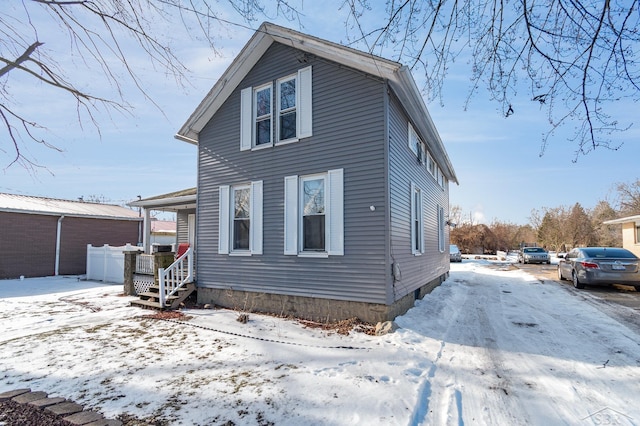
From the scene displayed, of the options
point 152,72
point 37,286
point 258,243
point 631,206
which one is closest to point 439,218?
point 258,243

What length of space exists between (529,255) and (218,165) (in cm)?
2476

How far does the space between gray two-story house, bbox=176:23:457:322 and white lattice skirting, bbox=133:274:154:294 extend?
2.71 meters

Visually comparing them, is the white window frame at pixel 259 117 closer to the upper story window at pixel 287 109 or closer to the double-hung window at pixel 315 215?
the upper story window at pixel 287 109

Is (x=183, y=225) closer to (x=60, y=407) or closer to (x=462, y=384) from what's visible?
(x=60, y=407)

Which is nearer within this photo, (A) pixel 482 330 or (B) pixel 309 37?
(A) pixel 482 330

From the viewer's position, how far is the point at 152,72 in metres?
4.29

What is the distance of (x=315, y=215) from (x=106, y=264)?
39.4ft

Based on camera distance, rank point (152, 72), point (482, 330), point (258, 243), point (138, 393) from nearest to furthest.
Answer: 1. point (138, 393)
2. point (152, 72)
3. point (482, 330)
4. point (258, 243)

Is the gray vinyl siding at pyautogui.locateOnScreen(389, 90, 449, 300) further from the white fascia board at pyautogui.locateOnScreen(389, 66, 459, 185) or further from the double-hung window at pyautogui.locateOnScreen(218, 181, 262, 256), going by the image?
the double-hung window at pyautogui.locateOnScreen(218, 181, 262, 256)

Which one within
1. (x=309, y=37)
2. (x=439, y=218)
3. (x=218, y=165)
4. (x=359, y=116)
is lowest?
(x=439, y=218)

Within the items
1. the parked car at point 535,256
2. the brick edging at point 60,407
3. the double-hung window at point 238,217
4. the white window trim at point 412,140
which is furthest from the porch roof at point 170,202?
the parked car at point 535,256

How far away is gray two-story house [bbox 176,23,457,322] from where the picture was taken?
20.9 ft

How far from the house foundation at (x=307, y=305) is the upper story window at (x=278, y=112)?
3635 mm

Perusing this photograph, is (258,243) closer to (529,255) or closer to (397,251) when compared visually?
(397,251)
